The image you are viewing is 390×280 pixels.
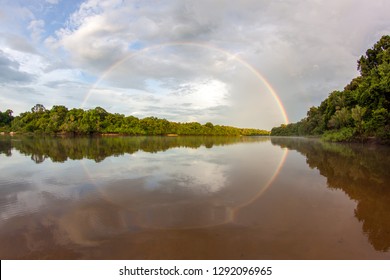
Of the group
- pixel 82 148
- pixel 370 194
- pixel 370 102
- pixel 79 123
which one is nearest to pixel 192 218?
pixel 370 194

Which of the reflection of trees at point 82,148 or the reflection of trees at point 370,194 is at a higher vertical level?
the reflection of trees at point 82,148

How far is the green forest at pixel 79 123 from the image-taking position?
90.3 meters

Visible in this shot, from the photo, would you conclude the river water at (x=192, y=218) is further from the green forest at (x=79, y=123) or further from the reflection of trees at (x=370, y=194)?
the green forest at (x=79, y=123)

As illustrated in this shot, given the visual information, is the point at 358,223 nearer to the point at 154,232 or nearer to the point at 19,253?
the point at 154,232

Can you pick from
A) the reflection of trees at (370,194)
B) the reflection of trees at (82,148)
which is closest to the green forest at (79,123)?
the reflection of trees at (82,148)

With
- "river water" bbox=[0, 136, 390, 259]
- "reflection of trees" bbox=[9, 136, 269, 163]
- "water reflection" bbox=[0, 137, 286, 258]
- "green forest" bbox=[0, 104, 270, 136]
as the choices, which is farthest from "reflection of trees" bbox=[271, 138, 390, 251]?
"green forest" bbox=[0, 104, 270, 136]

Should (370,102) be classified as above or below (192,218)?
above

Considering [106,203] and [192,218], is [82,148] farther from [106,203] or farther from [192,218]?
[192,218]

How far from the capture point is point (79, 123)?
9231 centimetres
